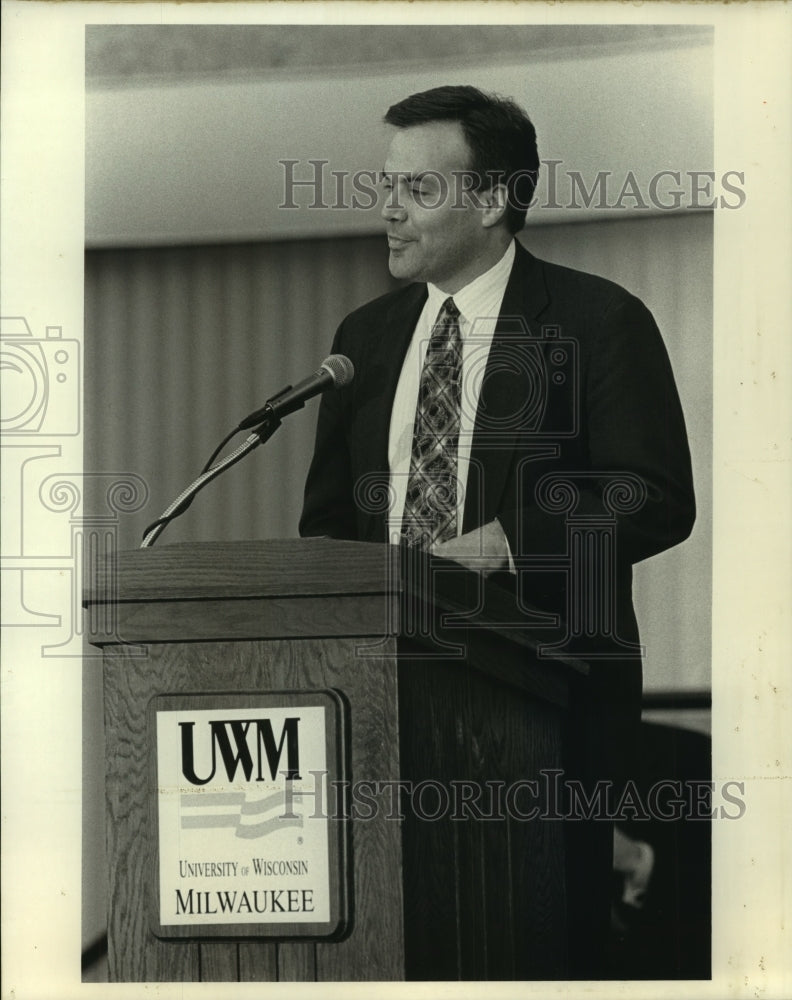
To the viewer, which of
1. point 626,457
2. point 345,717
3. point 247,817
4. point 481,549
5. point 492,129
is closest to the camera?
point 345,717

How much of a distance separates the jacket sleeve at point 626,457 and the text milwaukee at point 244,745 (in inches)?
28.3

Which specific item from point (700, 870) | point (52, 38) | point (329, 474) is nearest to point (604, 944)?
point (700, 870)

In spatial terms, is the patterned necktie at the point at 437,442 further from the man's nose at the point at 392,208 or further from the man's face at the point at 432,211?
the man's nose at the point at 392,208

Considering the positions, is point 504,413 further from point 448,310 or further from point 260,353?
point 260,353

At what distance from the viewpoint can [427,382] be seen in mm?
3014

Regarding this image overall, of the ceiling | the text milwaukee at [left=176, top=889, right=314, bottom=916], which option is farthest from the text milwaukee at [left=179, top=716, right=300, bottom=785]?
the ceiling

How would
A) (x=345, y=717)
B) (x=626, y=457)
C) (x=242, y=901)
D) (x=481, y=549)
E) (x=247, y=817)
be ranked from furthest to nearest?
(x=626, y=457), (x=481, y=549), (x=247, y=817), (x=242, y=901), (x=345, y=717)

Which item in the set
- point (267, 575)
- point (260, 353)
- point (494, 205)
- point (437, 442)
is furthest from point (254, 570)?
point (494, 205)

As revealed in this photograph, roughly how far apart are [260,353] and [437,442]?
43 centimetres

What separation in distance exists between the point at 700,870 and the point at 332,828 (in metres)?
0.94

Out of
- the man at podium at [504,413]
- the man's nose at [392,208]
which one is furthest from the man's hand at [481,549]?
the man's nose at [392,208]

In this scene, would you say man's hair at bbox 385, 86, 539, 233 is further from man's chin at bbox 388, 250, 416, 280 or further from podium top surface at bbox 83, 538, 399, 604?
podium top surface at bbox 83, 538, 399, 604

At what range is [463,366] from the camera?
9.86ft

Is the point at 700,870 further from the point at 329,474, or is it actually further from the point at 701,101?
the point at 701,101
